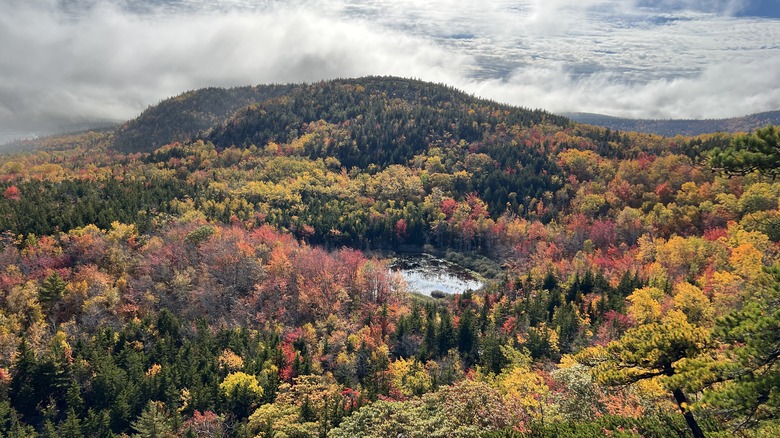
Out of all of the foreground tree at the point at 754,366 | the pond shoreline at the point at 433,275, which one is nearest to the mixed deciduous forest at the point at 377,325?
the foreground tree at the point at 754,366

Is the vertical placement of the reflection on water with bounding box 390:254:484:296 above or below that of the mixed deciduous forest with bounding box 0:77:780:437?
below

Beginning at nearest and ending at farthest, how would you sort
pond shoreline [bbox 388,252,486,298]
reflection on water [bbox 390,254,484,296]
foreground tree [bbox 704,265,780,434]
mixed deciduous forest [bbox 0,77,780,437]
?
foreground tree [bbox 704,265,780,434] → mixed deciduous forest [bbox 0,77,780,437] → pond shoreline [bbox 388,252,486,298] → reflection on water [bbox 390,254,484,296]

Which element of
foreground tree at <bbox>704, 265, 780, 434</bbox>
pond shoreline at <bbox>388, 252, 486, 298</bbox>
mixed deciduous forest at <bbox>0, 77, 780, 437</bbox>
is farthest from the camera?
pond shoreline at <bbox>388, 252, 486, 298</bbox>

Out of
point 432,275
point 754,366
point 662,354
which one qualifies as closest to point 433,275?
point 432,275

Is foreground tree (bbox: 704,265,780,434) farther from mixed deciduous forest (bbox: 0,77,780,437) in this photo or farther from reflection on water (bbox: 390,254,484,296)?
reflection on water (bbox: 390,254,484,296)

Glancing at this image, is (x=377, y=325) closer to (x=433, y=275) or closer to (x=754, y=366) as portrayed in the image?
(x=433, y=275)

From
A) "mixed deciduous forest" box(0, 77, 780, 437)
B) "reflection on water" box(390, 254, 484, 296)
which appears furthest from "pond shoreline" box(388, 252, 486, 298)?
"mixed deciduous forest" box(0, 77, 780, 437)

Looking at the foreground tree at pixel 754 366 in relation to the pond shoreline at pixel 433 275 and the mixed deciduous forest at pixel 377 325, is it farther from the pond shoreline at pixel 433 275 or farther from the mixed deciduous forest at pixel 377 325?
the pond shoreline at pixel 433 275

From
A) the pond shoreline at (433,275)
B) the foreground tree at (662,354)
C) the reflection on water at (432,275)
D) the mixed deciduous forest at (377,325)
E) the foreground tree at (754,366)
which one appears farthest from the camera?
the reflection on water at (432,275)

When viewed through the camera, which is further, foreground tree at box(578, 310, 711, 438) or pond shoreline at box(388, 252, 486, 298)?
pond shoreline at box(388, 252, 486, 298)
